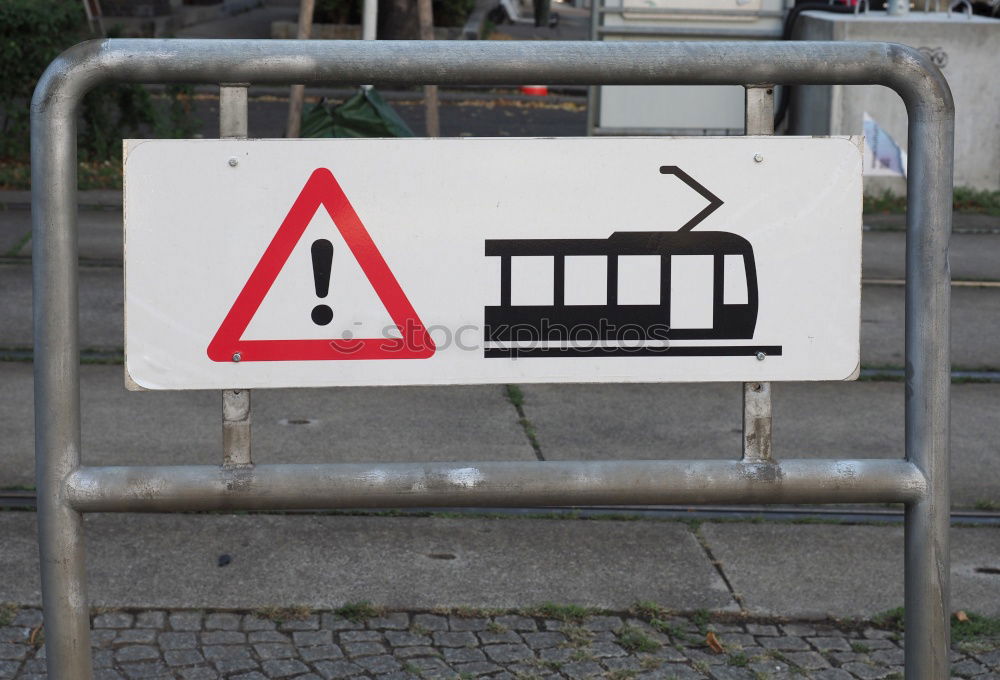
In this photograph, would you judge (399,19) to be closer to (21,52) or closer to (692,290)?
(21,52)

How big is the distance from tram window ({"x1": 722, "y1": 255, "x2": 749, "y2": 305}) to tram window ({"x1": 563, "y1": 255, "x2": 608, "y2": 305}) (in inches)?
7.4

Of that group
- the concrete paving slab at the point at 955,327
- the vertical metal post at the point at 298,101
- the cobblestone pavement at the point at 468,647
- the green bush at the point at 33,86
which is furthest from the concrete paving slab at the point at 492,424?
the green bush at the point at 33,86

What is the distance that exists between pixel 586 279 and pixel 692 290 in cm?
17

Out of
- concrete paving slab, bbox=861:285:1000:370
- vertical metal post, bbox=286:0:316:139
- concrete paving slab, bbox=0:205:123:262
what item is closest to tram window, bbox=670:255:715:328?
concrete paving slab, bbox=861:285:1000:370

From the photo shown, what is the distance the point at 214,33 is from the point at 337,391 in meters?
18.3

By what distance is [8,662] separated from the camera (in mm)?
3252

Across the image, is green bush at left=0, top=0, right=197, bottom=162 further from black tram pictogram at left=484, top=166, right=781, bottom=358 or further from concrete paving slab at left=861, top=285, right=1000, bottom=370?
black tram pictogram at left=484, top=166, right=781, bottom=358

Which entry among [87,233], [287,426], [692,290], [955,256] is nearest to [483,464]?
[692,290]

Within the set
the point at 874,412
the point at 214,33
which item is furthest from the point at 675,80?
the point at 214,33

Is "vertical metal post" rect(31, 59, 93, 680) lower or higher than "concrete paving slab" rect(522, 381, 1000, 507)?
higher

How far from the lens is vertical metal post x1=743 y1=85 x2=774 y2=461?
2.25 m

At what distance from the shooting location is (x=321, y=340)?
227cm

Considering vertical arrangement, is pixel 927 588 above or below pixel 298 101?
below

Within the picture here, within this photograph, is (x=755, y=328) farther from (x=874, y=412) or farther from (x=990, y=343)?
(x=990, y=343)
